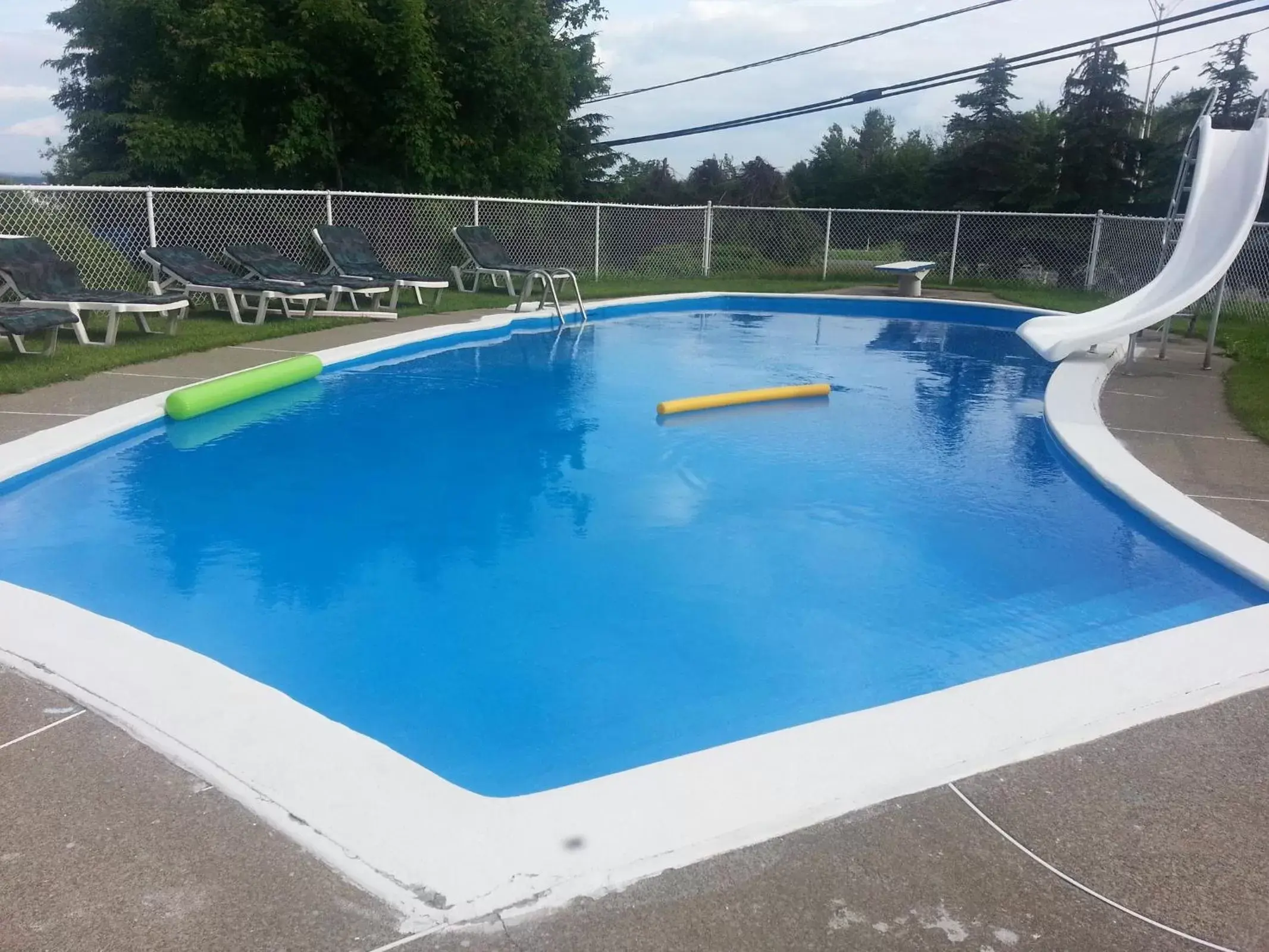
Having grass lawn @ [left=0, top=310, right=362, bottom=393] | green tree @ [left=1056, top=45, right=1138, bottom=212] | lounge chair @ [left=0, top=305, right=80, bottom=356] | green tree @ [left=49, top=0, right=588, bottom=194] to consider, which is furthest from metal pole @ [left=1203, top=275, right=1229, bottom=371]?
green tree @ [left=1056, top=45, right=1138, bottom=212]

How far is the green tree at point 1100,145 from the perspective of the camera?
2677 cm

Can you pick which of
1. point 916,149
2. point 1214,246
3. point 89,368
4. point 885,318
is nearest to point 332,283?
point 89,368

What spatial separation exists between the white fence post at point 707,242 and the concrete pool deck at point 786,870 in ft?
54.3

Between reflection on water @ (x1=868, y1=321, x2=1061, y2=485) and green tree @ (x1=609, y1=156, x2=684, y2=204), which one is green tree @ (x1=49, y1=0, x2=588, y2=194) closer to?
reflection on water @ (x1=868, y1=321, x2=1061, y2=485)

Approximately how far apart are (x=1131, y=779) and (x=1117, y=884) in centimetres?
51

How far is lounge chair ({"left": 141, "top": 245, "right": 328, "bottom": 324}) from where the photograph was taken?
10.1 metres

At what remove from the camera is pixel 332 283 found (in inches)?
431

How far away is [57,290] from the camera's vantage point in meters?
8.79

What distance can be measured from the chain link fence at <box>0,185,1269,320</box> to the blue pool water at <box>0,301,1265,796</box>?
Result: 4.96 m

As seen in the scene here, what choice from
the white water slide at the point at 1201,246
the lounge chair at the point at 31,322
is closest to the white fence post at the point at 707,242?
the white water slide at the point at 1201,246

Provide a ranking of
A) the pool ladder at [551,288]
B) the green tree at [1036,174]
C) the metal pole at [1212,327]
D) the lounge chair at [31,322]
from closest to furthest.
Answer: the lounge chair at [31,322]
the metal pole at [1212,327]
the pool ladder at [551,288]
the green tree at [1036,174]

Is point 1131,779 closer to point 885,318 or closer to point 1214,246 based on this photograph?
point 1214,246

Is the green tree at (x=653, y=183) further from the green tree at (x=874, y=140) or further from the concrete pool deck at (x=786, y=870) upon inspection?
the concrete pool deck at (x=786, y=870)

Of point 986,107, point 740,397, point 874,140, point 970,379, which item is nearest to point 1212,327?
point 970,379
